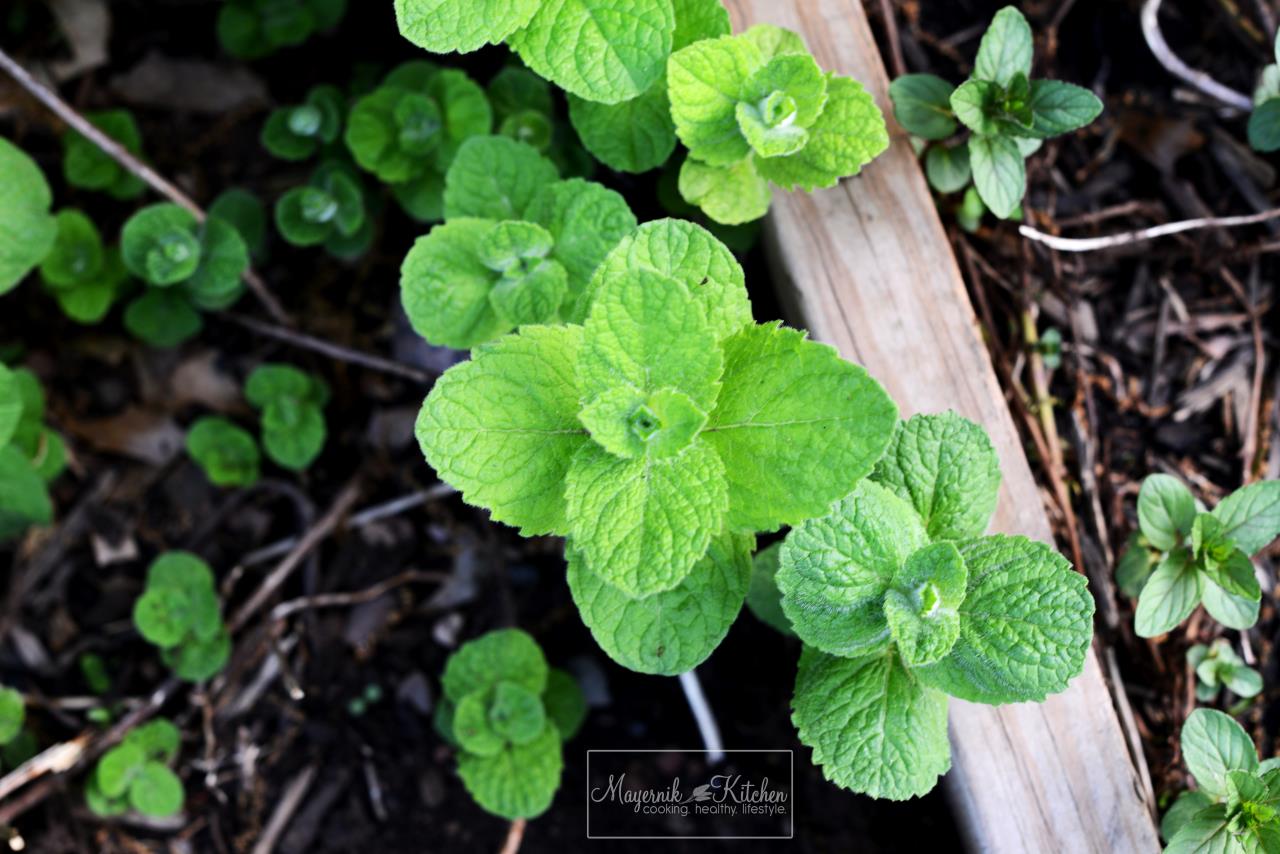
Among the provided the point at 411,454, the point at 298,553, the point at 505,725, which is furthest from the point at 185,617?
the point at 505,725

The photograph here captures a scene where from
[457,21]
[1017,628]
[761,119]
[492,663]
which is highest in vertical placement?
[457,21]

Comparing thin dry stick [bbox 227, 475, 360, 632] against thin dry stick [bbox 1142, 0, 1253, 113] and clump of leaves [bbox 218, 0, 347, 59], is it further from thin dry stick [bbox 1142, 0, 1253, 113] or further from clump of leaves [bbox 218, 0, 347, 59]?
thin dry stick [bbox 1142, 0, 1253, 113]

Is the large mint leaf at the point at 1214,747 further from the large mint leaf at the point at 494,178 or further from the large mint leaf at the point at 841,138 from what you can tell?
the large mint leaf at the point at 494,178

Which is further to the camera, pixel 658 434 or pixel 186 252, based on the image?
pixel 186 252

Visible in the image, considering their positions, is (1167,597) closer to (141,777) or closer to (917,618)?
(917,618)

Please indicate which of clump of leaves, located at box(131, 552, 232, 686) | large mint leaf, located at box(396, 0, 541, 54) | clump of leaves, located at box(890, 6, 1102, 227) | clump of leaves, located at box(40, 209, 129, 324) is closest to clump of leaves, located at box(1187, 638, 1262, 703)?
clump of leaves, located at box(890, 6, 1102, 227)
